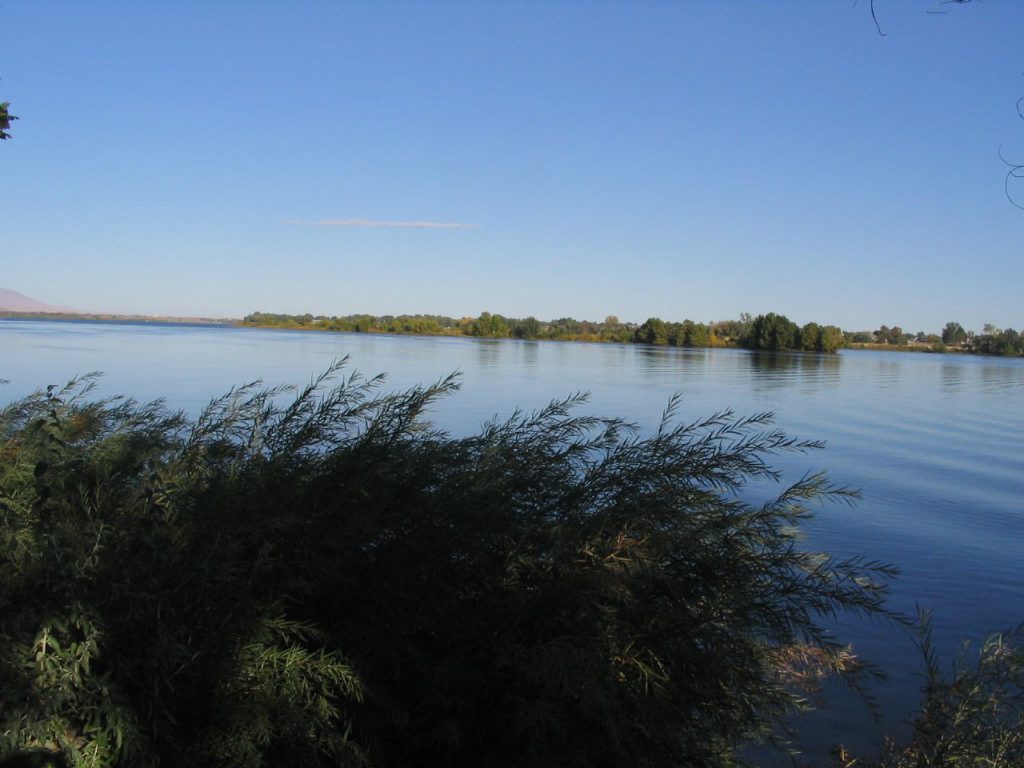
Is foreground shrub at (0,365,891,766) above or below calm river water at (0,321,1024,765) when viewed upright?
above

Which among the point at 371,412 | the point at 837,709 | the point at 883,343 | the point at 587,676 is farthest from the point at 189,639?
the point at 883,343

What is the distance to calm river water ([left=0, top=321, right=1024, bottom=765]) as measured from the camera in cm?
797

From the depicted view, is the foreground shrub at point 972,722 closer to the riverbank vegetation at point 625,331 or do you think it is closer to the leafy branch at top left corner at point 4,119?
the leafy branch at top left corner at point 4,119

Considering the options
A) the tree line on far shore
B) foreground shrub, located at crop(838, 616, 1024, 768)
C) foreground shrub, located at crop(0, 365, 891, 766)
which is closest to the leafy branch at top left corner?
foreground shrub, located at crop(0, 365, 891, 766)

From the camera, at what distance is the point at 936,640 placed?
7348mm

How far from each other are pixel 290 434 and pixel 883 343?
101 m

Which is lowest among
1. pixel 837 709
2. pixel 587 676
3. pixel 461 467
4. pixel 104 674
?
pixel 837 709

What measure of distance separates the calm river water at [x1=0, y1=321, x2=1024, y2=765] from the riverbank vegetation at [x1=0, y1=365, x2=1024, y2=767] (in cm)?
343

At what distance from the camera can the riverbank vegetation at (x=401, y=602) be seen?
2217 millimetres

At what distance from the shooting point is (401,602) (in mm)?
2801

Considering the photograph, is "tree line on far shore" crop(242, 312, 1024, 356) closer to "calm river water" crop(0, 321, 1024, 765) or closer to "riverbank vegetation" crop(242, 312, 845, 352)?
"riverbank vegetation" crop(242, 312, 845, 352)

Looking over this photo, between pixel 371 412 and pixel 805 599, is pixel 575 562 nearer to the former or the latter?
pixel 805 599

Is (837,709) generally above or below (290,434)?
below

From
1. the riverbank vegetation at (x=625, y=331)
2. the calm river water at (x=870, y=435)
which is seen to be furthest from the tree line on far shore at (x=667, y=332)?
the calm river water at (x=870, y=435)
